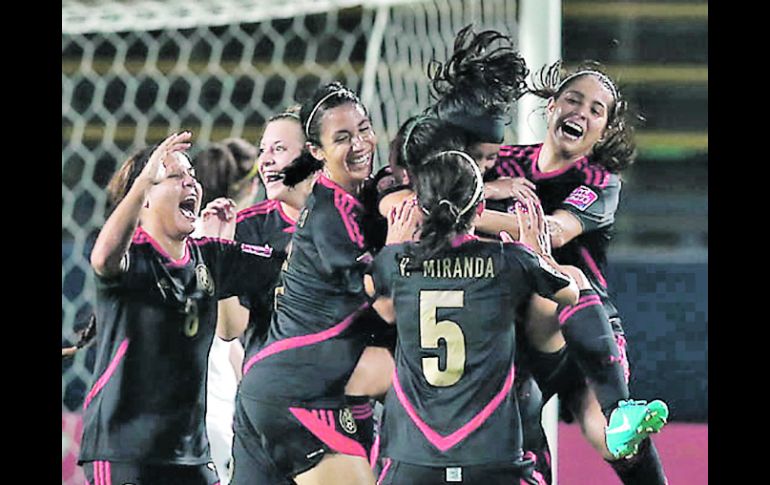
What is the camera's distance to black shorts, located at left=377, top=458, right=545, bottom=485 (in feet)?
5.39

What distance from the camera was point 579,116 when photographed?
67.0 inches

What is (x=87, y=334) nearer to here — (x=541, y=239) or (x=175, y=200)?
(x=175, y=200)

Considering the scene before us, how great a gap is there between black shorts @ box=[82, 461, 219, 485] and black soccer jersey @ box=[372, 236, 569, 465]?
24 centimetres

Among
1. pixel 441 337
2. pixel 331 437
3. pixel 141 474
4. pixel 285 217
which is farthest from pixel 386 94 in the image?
pixel 141 474

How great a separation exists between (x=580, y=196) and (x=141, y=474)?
1.91ft

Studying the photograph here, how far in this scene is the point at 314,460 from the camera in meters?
1.69

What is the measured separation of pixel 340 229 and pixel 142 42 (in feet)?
1.15

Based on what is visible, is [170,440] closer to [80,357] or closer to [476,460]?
[80,357]

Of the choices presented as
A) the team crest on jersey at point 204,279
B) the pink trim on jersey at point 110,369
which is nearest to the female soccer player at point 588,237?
the team crest on jersey at point 204,279

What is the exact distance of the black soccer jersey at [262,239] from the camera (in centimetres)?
173

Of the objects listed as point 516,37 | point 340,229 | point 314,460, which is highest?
point 516,37

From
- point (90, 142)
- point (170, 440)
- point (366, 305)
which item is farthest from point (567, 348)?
point (90, 142)

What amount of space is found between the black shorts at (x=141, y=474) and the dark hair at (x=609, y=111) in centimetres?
57

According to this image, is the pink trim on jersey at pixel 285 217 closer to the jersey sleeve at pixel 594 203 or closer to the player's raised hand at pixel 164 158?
the player's raised hand at pixel 164 158
